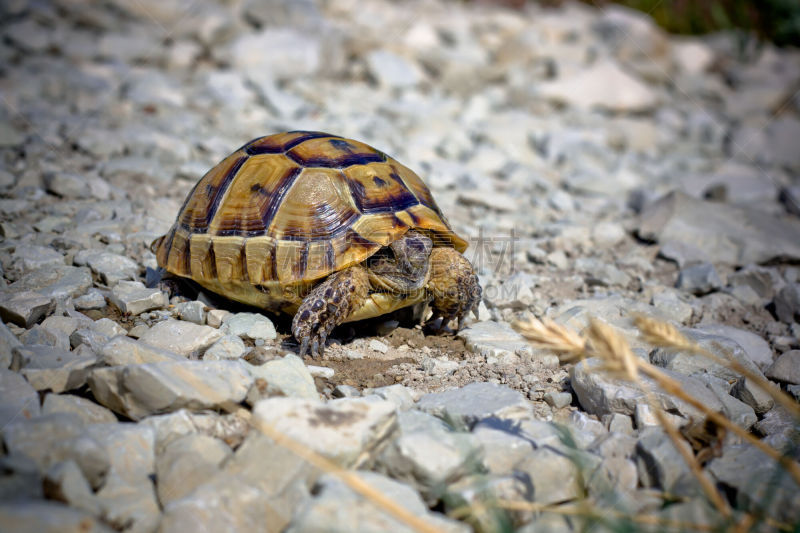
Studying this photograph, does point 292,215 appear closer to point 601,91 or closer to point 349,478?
point 349,478

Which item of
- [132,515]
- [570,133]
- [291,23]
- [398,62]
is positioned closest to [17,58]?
[291,23]

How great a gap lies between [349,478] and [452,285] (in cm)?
163

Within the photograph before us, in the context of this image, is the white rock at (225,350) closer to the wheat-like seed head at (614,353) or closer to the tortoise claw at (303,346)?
the tortoise claw at (303,346)

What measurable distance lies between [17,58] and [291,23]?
411cm

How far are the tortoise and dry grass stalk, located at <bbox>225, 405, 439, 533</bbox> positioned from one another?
3.33ft

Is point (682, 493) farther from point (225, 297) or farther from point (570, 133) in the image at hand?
point (570, 133)

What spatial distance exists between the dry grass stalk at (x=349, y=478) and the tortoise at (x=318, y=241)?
3.33 feet

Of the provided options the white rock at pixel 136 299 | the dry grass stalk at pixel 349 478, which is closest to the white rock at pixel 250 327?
the white rock at pixel 136 299

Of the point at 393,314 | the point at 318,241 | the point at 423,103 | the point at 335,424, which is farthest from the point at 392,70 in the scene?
the point at 335,424

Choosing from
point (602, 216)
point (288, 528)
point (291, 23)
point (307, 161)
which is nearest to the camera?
point (288, 528)

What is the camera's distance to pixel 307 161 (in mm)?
3537

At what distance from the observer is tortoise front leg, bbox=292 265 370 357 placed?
3.14m

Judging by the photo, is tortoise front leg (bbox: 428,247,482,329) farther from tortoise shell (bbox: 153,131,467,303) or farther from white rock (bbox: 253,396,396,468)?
white rock (bbox: 253,396,396,468)

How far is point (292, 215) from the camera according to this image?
3395 mm
